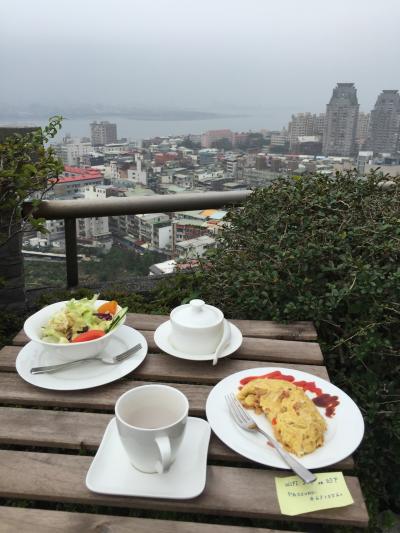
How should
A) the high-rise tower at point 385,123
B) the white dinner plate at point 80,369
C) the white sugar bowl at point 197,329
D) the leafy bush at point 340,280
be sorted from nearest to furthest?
1. the white dinner plate at point 80,369
2. the white sugar bowl at point 197,329
3. the leafy bush at point 340,280
4. the high-rise tower at point 385,123

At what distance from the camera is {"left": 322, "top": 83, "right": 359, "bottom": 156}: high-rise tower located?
4.10 meters

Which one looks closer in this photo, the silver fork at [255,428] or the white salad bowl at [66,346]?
the silver fork at [255,428]

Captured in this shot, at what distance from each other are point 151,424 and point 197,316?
19.0 inches

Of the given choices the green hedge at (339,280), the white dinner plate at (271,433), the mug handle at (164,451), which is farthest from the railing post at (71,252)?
the mug handle at (164,451)

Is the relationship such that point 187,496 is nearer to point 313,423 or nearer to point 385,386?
point 313,423

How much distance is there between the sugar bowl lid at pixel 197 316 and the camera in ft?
4.82

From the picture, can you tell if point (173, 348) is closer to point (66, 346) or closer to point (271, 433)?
point (66, 346)

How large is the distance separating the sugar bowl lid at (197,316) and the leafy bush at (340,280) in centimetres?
48

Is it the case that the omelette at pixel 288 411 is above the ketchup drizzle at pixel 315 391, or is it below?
above

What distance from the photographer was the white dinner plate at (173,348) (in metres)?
1.47

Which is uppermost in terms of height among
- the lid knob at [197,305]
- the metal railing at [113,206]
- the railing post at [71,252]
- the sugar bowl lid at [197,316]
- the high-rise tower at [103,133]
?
the high-rise tower at [103,133]

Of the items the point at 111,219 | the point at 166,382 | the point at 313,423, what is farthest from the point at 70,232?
the point at 313,423

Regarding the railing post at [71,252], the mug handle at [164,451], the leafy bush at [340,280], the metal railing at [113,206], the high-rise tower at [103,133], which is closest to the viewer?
the mug handle at [164,451]

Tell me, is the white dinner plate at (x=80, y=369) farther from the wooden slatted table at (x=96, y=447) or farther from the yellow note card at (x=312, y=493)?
the yellow note card at (x=312, y=493)
